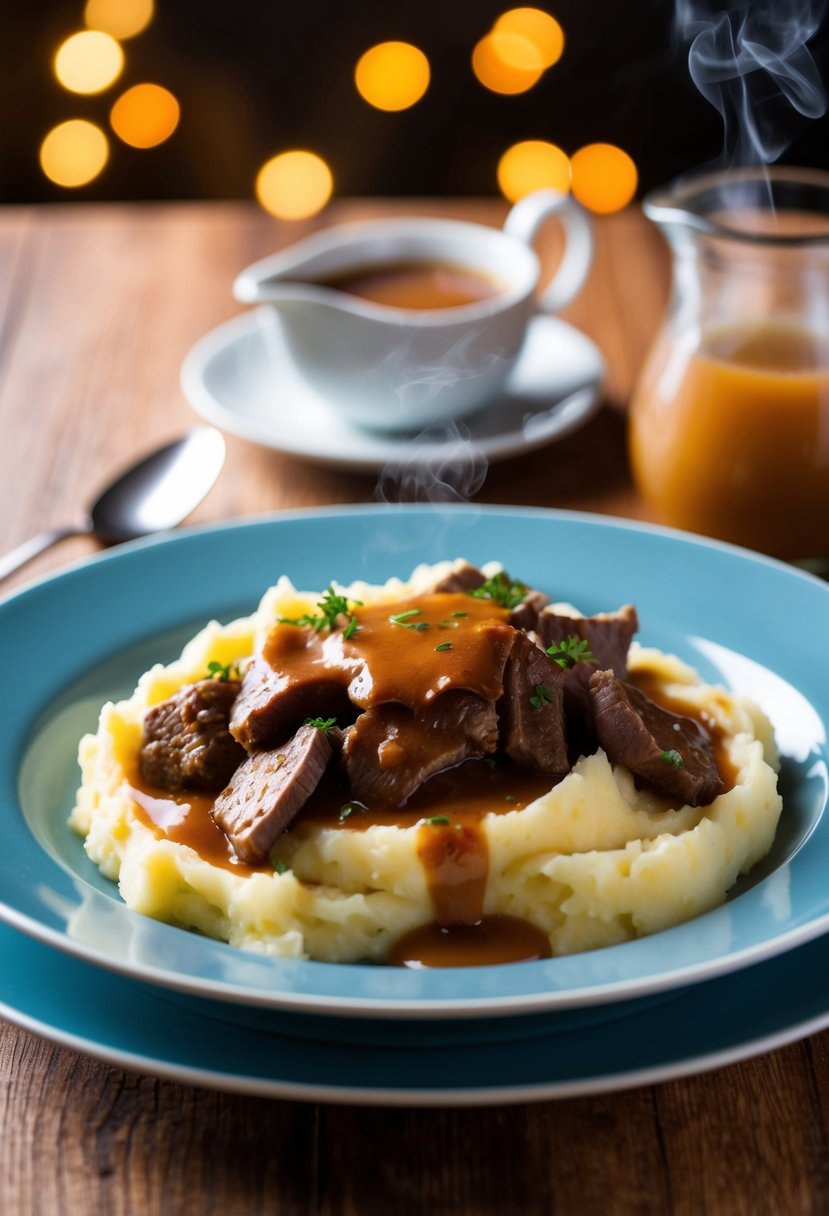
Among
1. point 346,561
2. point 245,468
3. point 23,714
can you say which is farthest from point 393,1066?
point 245,468

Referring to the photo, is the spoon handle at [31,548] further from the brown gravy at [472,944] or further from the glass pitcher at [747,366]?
the brown gravy at [472,944]

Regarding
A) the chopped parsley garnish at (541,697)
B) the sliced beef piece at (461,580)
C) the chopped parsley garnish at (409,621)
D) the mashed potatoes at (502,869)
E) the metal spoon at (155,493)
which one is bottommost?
the metal spoon at (155,493)

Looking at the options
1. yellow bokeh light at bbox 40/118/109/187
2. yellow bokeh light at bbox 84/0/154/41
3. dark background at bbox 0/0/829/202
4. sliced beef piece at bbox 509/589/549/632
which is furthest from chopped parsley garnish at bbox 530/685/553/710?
yellow bokeh light at bbox 40/118/109/187

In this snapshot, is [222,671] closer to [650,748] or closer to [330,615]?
[330,615]

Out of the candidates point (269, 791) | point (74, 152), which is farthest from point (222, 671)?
point (74, 152)

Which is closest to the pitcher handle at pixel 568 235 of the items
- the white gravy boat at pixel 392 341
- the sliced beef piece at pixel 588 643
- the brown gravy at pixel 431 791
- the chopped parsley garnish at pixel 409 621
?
the white gravy boat at pixel 392 341

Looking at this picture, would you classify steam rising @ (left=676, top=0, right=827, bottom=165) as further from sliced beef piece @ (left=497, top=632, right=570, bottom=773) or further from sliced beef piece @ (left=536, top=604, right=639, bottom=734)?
sliced beef piece @ (left=497, top=632, right=570, bottom=773)

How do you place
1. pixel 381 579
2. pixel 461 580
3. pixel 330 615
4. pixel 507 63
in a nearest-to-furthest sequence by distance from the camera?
pixel 330 615 < pixel 461 580 < pixel 381 579 < pixel 507 63
